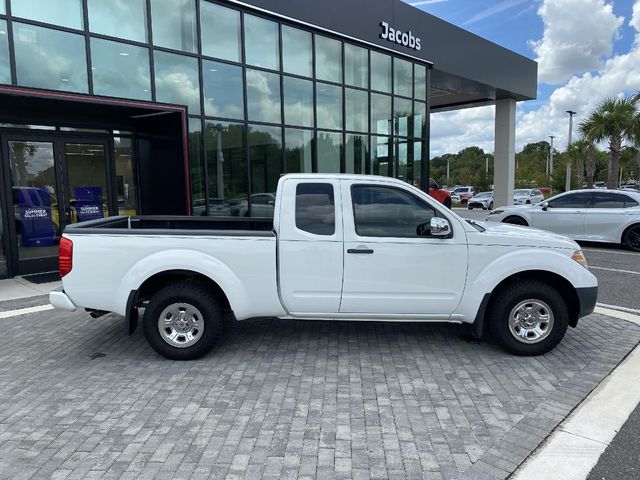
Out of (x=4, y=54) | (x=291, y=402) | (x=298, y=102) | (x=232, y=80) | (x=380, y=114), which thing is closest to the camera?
(x=291, y=402)

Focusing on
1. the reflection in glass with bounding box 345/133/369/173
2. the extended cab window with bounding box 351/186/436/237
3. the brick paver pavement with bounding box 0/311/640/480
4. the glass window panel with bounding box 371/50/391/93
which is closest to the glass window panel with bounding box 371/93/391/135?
the glass window panel with bounding box 371/50/391/93

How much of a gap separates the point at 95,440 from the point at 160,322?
4.85 feet

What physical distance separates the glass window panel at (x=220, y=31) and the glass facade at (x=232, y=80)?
1.0 inches

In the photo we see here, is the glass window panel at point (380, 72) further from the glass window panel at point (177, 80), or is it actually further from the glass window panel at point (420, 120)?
the glass window panel at point (177, 80)

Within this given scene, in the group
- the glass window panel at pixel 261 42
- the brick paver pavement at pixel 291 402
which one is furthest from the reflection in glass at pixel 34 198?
the glass window panel at pixel 261 42

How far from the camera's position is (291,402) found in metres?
3.81

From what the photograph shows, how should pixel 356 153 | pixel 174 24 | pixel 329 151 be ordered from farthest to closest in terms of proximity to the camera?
pixel 356 153, pixel 329 151, pixel 174 24

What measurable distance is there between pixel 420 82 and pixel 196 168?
923 centimetres

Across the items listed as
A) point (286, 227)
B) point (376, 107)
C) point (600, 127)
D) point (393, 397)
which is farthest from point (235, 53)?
point (600, 127)

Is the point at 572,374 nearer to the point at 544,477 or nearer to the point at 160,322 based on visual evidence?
the point at 544,477

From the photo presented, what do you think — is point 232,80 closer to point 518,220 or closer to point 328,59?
point 328,59

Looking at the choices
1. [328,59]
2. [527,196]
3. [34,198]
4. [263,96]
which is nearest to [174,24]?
[263,96]

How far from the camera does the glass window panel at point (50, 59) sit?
7.93m

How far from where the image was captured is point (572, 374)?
4348 mm
